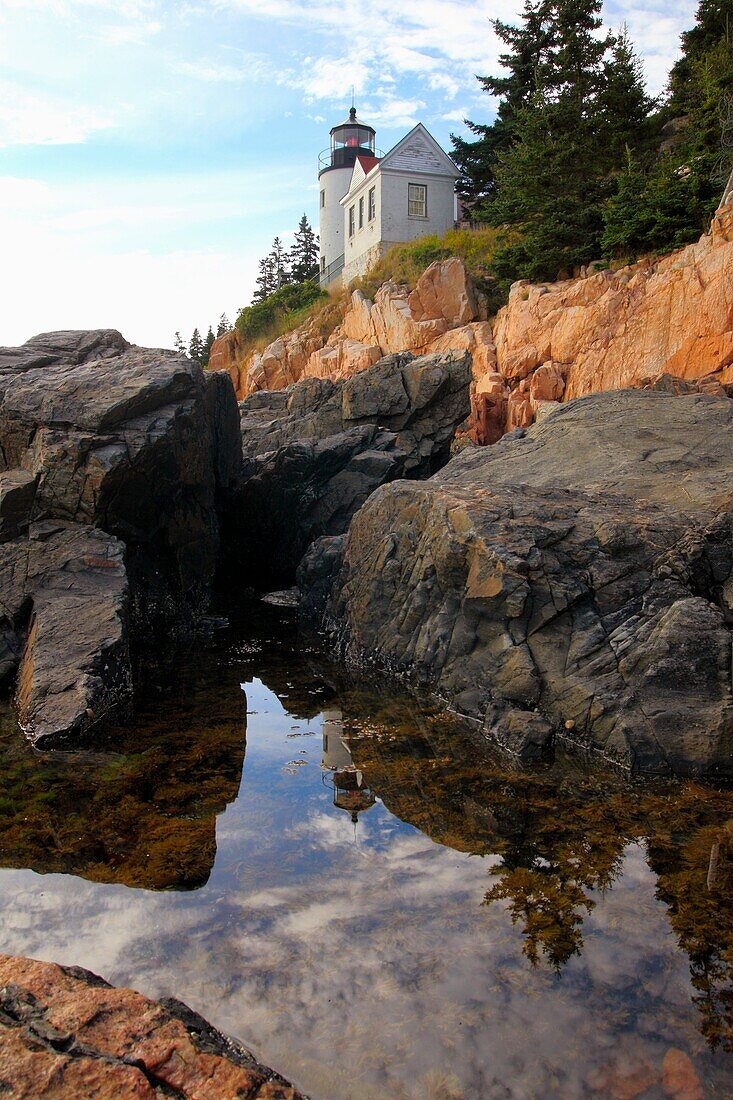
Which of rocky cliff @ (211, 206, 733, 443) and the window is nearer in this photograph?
rocky cliff @ (211, 206, 733, 443)

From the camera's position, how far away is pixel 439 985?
467 cm

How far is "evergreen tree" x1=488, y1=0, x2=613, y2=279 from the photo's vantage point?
3014 centimetres

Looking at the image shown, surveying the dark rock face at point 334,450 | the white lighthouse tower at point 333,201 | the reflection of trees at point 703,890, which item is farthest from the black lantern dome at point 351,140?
the reflection of trees at point 703,890

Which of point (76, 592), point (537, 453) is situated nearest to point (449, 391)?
point (537, 453)

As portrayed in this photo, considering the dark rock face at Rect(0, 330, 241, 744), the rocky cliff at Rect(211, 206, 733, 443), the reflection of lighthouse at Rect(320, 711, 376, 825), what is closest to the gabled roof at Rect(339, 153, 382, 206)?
the rocky cliff at Rect(211, 206, 733, 443)

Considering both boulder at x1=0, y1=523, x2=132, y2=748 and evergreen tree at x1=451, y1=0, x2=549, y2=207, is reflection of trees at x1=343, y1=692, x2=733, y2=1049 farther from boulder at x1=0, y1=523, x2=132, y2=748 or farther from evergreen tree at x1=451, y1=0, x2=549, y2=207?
evergreen tree at x1=451, y1=0, x2=549, y2=207

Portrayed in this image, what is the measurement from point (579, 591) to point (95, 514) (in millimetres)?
7533

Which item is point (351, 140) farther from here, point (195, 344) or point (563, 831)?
point (563, 831)

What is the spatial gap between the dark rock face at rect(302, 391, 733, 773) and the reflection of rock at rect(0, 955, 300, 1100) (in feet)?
17.1

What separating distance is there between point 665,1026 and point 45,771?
5984 millimetres

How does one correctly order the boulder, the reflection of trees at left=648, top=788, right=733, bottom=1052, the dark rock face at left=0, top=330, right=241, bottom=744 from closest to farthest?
the reflection of trees at left=648, top=788, right=733, bottom=1052, the boulder, the dark rock face at left=0, top=330, right=241, bottom=744

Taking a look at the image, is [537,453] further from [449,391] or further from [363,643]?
[449,391]

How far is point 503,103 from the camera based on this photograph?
46.7 metres

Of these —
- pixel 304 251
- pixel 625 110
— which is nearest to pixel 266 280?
pixel 304 251
